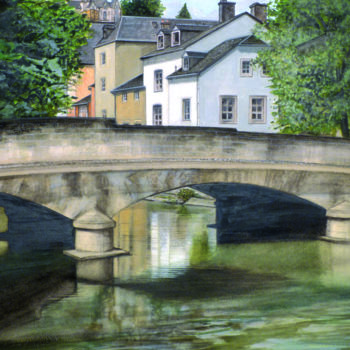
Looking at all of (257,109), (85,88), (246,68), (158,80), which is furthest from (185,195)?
(85,88)

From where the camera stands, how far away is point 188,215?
30.9 meters

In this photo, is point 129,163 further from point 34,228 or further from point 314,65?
point 314,65

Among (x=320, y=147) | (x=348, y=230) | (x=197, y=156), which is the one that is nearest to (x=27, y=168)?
(x=197, y=156)

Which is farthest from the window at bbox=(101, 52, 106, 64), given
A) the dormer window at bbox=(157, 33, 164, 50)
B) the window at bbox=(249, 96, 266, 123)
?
the window at bbox=(249, 96, 266, 123)

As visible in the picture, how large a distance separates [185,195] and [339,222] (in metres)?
13.9

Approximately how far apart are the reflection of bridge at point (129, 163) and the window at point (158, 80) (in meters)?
24.4

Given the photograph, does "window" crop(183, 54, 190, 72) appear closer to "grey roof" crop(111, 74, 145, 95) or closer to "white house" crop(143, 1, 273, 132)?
"white house" crop(143, 1, 273, 132)

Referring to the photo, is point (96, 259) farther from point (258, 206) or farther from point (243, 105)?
point (243, 105)

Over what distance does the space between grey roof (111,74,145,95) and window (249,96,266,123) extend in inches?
397

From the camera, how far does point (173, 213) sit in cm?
3148

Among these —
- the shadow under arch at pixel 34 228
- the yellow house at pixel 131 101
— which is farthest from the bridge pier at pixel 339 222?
the yellow house at pixel 131 101

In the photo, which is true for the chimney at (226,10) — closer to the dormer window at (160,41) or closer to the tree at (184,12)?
the dormer window at (160,41)

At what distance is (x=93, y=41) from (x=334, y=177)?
163 ft

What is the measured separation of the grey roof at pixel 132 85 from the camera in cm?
4794
